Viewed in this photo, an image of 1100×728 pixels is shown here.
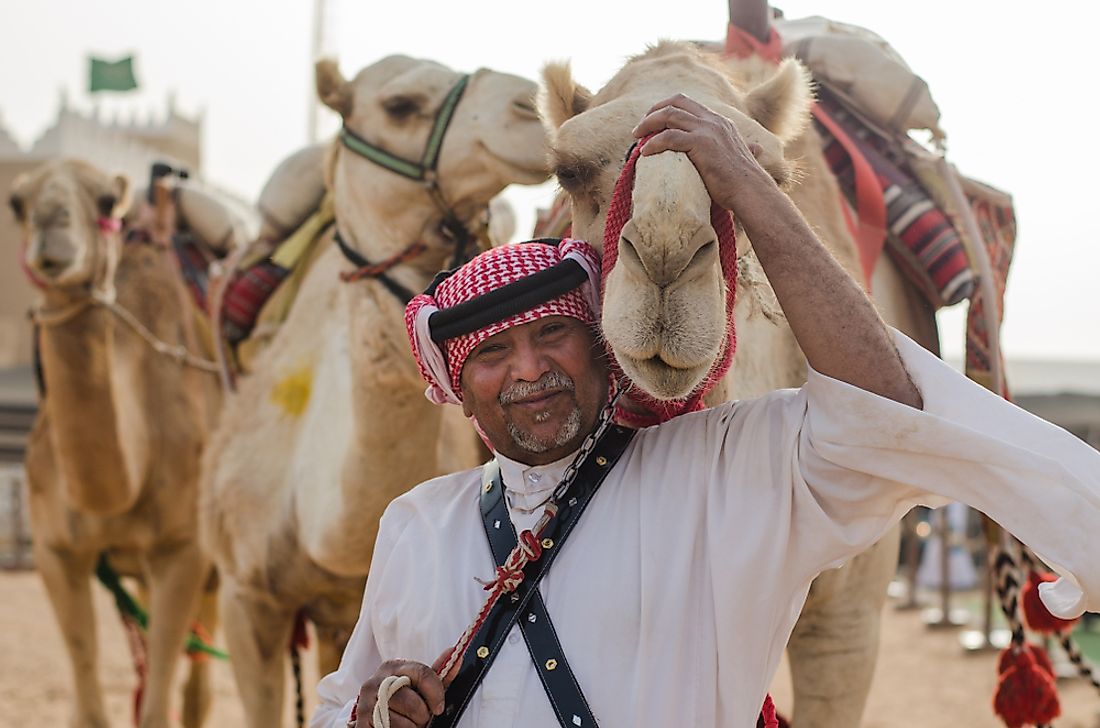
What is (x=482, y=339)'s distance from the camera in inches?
80.5

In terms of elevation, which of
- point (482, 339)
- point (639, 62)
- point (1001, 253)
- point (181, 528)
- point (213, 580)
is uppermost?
point (639, 62)

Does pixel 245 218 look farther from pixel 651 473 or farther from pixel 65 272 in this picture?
pixel 651 473

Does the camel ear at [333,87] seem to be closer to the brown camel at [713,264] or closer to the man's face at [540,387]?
the brown camel at [713,264]

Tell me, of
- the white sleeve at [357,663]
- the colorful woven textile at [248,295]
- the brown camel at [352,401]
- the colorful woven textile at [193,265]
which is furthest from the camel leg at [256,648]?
the colorful woven textile at [193,265]

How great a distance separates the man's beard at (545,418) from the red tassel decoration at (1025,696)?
2.00m

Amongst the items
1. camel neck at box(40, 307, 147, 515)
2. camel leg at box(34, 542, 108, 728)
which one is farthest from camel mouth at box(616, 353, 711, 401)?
camel leg at box(34, 542, 108, 728)

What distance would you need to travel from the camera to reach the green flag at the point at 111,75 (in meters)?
13.4

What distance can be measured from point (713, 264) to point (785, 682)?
30.3ft

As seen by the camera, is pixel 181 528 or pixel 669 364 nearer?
pixel 669 364

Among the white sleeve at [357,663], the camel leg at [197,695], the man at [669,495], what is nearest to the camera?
Answer: the man at [669,495]

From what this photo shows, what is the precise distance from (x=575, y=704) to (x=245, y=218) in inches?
230

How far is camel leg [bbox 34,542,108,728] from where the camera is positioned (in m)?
5.88

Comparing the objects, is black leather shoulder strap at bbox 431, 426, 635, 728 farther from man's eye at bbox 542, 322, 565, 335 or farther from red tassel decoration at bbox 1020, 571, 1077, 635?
red tassel decoration at bbox 1020, 571, 1077, 635

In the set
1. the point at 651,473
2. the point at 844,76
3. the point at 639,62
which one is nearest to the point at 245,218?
the point at 844,76
